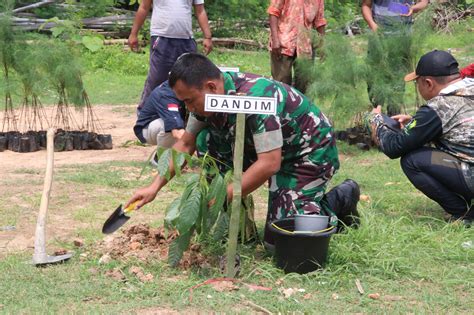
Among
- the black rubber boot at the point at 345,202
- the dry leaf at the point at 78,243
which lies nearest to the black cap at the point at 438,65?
the black rubber boot at the point at 345,202

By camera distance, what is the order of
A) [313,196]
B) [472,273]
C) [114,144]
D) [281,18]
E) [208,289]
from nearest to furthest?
[208,289] → [472,273] → [313,196] → [281,18] → [114,144]

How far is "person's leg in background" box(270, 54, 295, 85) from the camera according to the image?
7.30 m

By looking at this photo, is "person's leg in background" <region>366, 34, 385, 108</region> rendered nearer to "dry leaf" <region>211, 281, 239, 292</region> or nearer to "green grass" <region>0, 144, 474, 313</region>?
"green grass" <region>0, 144, 474, 313</region>

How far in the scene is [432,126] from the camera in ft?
15.5

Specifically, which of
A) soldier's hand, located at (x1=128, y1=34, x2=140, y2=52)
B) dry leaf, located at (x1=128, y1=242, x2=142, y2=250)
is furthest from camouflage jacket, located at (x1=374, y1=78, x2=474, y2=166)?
soldier's hand, located at (x1=128, y1=34, x2=140, y2=52)

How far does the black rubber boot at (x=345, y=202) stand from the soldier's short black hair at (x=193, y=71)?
43.5 inches

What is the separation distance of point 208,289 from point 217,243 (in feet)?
1.87

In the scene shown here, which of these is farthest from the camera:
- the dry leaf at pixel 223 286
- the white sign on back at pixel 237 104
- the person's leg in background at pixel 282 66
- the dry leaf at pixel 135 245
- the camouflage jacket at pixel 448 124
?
the person's leg in background at pixel 282 66

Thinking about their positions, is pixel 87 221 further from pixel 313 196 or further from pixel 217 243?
pixel 313 196

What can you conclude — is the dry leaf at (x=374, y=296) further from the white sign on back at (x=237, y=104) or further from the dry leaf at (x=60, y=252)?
the dry leaf at (x=60, y=252)

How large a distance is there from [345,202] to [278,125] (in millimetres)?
940

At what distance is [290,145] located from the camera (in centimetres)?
419

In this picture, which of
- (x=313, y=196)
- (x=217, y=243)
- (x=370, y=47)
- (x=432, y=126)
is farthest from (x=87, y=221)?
(x=370, y=47)

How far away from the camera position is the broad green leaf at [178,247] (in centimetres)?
384
